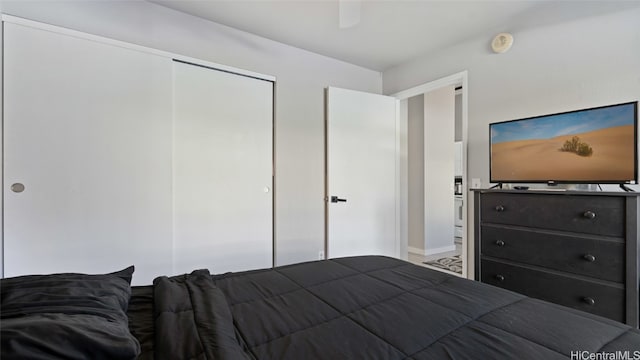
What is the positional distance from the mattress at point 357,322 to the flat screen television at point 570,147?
133cm

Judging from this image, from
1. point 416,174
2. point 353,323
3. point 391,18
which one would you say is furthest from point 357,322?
point 416,174

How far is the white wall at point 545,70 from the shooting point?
1.99m

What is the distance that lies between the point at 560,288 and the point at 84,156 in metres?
3.21

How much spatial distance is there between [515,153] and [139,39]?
3.04m

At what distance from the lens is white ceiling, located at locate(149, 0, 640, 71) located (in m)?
2.28

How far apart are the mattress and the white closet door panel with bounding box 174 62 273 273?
4.01 feet

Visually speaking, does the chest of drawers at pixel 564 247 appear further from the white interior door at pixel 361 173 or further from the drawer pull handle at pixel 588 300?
the white interior door at pixel 361 173

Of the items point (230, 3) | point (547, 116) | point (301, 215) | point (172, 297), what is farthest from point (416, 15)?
point (172, 297)

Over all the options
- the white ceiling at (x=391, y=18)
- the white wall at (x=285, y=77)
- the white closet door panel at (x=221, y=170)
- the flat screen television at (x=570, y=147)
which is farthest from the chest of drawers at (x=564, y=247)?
the white closet door panel at (x=221, y=170)

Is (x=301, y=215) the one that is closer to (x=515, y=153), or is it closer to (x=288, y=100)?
(x=288, y=100)

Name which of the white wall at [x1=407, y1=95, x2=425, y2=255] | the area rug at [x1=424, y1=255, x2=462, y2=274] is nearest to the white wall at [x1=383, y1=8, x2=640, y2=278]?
the area rug at [x1=424, y1=255, x2=462, y2=274]

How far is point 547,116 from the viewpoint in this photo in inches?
83.4

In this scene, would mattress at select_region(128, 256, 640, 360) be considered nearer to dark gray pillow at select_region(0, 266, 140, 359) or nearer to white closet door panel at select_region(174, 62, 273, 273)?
dark gray pillow at select_region(0, 266, 140, 359)

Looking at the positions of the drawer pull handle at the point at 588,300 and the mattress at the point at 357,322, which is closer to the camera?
the mattress at the point at 357,322
